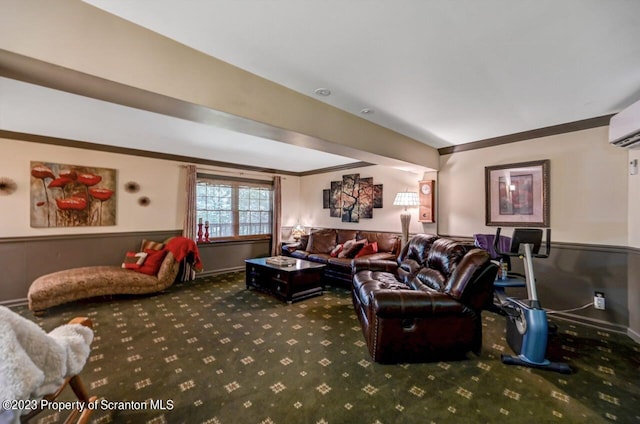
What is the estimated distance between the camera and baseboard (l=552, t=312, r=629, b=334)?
3.00m

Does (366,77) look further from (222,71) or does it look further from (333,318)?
(333,318)

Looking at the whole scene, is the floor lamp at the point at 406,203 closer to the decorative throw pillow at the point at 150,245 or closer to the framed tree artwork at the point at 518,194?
the framed tree artwork at the point at 518,194

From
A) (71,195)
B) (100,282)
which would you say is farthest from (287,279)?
(71,195)

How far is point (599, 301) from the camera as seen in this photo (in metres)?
3.13

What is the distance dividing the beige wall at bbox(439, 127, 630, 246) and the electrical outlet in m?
0.61

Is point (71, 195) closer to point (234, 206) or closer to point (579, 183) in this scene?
point (234, 206)

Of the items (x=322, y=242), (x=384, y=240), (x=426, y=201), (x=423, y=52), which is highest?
(x=423, y=52)

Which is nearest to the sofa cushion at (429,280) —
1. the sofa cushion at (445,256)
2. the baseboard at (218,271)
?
the sofa cushion at (445,256)

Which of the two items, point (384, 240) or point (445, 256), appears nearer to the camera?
point (445, 256)

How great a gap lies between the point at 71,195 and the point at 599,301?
292 inches

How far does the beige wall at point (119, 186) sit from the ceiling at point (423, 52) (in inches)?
50.7

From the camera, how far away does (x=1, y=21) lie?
1.32 meters

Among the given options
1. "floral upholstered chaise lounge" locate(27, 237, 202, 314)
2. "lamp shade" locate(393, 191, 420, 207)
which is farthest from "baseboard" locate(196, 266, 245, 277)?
"lamp shade" locate(393, 191, 420, 207)

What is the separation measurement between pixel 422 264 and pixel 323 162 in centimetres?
324
